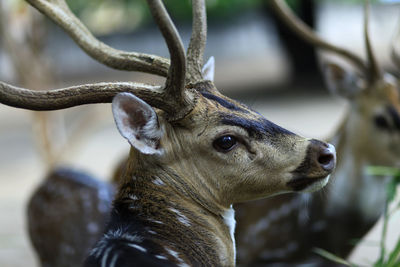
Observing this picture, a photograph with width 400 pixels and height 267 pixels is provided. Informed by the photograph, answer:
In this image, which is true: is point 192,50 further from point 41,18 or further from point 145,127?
point 41,18

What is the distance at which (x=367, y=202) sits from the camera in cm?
407

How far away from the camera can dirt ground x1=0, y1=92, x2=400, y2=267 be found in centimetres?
600

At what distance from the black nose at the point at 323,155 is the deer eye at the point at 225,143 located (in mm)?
323

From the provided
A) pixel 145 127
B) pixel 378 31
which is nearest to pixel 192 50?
pixel 145 127

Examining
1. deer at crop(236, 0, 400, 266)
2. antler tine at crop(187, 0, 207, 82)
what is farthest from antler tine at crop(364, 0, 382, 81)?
antler tine at crop(187, 0, 207, 82)

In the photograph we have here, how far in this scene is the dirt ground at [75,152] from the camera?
6.00 metres

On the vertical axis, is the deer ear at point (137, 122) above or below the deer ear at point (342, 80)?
below

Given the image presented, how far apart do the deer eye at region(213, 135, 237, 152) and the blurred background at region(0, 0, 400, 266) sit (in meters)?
0.95

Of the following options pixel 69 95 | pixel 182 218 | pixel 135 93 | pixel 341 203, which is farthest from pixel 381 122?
pixel 69 95

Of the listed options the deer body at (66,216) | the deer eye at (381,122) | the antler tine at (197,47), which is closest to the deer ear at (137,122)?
the antler tine at (197,47)

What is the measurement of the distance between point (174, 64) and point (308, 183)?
0.73 m

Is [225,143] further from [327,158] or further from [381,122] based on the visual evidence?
[381,122]

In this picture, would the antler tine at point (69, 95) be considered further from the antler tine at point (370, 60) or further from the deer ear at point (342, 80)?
the deer ear at point (342, 80)

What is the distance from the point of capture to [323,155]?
96.0 inches
